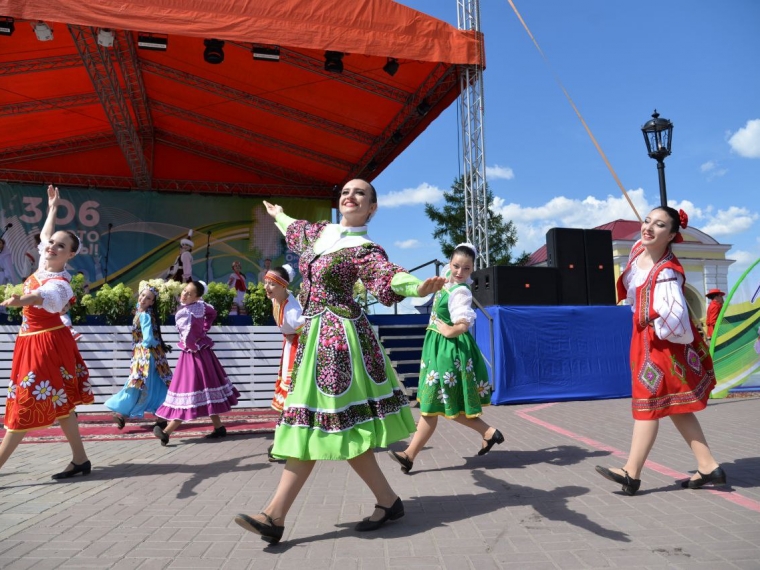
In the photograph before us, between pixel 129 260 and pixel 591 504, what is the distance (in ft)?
54.2

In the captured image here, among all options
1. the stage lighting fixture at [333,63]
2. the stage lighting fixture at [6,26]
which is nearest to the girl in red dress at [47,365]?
Result: the stage lighting fixture at [6,26]

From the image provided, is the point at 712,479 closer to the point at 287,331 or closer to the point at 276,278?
the point at 287,331

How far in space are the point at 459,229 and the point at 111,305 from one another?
27.0 m

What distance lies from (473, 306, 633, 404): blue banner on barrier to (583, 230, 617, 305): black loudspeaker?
0.24 m

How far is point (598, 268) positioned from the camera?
9602mm

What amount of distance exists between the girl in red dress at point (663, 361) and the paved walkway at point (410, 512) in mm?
203

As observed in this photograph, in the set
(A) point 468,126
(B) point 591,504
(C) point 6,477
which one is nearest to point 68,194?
(A) point 468,126

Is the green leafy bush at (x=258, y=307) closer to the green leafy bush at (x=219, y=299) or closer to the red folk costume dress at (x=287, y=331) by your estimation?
the green leafy bush at (x=219, y=299)

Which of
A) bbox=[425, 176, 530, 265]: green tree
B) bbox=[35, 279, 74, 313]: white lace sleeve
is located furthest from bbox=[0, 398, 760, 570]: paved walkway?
bbox=[425, 176, 530, 265]: green tree

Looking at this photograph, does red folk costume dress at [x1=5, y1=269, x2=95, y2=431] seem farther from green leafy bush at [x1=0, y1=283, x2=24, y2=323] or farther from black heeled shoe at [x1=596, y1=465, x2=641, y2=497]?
green leafy bush at [x1=0, y1=283, x2=24, y2=323]

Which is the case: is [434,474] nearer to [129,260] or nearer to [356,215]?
[356,215]

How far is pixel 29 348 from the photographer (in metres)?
4.28

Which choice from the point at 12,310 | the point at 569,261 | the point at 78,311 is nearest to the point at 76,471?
the point at 78,311

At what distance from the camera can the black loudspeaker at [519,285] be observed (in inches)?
352
